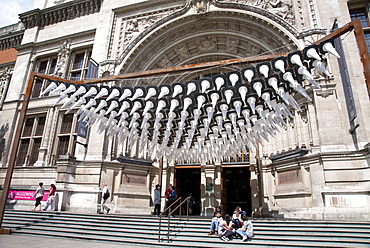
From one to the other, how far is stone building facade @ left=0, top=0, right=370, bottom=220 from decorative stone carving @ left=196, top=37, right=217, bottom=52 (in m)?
0.06

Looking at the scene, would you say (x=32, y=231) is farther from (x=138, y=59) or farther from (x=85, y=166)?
(x=138, y=59)

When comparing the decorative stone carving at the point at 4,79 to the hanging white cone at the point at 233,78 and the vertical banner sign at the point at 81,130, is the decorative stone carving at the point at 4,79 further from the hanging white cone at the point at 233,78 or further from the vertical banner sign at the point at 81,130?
the hanging white cone at the point at 233,78

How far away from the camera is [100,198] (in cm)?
1353

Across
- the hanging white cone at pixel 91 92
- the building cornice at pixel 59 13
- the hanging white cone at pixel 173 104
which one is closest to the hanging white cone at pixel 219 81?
the hanging white cone at pixel 173 104

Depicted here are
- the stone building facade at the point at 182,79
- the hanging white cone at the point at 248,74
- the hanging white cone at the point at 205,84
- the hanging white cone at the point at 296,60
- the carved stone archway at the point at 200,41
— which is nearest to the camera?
the hanging white cone at the point at 296,60

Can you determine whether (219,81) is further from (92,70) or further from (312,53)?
(92,70)

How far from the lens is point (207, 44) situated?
1655 cm

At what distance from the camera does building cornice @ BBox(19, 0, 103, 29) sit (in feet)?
63.2

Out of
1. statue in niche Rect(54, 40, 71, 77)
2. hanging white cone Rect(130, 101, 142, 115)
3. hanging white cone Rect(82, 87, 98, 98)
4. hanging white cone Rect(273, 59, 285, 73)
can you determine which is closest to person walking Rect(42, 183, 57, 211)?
hanging white cone Rect(82, 87, 98, 98)

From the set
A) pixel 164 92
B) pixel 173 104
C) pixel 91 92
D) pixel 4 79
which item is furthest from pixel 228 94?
pixel 4 79

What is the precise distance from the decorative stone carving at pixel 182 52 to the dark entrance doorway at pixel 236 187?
790 centimetres

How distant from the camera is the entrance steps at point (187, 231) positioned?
22.2 ft

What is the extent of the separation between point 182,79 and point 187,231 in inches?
428

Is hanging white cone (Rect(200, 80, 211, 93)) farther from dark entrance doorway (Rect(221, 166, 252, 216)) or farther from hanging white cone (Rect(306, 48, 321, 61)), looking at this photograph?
dark entrance doorway (Rect(221, 166, 252, 216))
